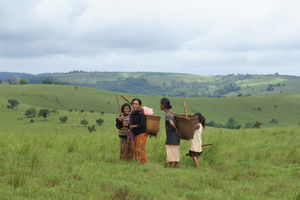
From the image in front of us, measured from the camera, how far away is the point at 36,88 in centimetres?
14162

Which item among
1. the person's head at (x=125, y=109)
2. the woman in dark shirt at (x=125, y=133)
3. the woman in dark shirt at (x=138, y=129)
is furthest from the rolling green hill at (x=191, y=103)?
the woman in dark shirt at (x=138, y=129)

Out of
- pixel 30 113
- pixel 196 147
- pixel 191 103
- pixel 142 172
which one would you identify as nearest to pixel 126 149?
pixel 142 172

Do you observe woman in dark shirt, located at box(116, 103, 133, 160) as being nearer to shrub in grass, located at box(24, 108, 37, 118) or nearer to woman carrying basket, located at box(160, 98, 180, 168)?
woman carrying basket, located at box(160, 98, 180, 168)

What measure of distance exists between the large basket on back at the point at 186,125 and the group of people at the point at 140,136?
0.56ft

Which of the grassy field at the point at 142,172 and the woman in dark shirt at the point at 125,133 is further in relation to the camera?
the woman in dark shirt at the point at 125,133

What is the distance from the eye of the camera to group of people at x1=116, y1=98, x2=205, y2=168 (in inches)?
393

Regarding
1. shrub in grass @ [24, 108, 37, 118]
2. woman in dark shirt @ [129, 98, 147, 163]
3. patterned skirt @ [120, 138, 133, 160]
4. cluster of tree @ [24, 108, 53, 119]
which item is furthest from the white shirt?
shrub in grass @ [24, 108, 37, 118]

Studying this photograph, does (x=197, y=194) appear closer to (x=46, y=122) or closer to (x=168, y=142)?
(x=168, y=142)

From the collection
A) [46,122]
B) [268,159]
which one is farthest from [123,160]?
[46,122]

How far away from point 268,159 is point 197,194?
613cm

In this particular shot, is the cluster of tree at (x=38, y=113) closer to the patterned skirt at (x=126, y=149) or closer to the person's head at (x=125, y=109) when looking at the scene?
the patterned skirt at (x=126, y=149)

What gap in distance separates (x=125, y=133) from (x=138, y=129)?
1.39ft

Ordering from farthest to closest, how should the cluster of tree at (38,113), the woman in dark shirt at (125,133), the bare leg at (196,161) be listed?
the cluster of tree at (38,113) < the bare leg at (196,161) < the woman in dark shirt at (125,133)

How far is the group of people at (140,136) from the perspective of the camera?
9.98 metres
